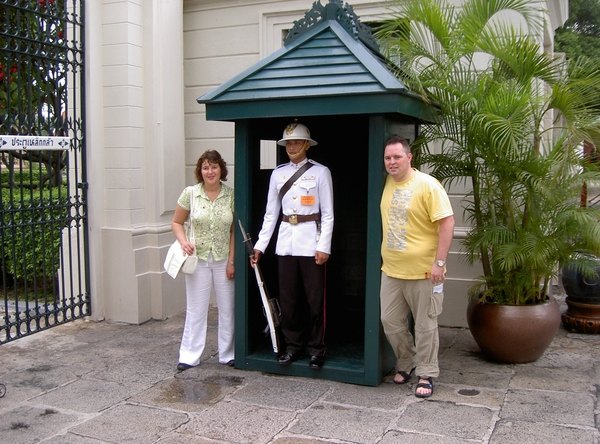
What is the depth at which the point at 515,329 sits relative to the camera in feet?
16.7

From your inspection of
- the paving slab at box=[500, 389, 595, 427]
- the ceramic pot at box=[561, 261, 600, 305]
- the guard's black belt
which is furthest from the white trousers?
the ceramic pot at box=[561, 261, 600, 305]

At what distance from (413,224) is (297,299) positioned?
1.11 metres

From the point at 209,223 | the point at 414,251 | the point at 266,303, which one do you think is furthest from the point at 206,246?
the point at 414,251

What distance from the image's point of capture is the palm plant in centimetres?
483

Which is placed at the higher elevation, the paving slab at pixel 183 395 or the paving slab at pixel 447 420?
the paving slab at pixel 447 420

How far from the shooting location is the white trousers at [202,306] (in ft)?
17.1

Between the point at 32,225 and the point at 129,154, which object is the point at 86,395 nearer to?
the point at 32,225

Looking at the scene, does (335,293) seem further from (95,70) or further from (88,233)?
(95,70)

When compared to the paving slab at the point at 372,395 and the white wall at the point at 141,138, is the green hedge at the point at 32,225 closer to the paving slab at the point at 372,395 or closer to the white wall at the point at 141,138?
the white wall at the point at 141,138

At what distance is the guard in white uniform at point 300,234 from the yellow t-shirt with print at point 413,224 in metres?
0.49

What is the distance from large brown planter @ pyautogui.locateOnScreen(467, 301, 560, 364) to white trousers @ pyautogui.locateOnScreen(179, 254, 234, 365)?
1.93 metres

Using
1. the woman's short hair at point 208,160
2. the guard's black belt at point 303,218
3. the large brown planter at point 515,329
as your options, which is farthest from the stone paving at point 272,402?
the woman's short hair at point 208,160

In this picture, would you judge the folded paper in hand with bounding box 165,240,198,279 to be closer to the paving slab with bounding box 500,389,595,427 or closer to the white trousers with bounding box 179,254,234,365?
the white trousers with bounding box 179,254,234,365

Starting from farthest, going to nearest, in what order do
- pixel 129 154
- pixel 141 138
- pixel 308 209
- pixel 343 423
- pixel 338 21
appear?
1. pixel 141 138
2. pixel 129 154
3. pixel 338 21
4. pixel 308 209
5. pixel 343 423
